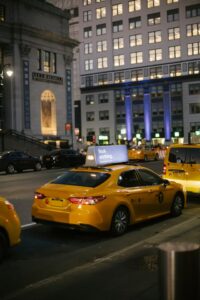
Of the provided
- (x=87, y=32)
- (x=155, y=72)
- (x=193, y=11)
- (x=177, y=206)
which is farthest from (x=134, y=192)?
(x=87, y=32)

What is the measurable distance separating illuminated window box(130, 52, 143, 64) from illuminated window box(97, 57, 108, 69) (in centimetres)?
550

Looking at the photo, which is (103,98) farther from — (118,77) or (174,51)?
(174,51)

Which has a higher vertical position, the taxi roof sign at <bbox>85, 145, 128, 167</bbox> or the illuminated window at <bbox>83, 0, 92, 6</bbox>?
the illuminated window at <bbox>83, 0, 92, 6</bbox>

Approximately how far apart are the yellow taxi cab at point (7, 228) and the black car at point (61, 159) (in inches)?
1098

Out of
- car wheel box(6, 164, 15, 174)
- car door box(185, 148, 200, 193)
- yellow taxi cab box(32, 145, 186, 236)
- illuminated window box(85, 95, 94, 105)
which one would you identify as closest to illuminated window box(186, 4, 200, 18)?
illuminated window box(85, 95, 94, 105)

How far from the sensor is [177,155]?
15336 millimetres

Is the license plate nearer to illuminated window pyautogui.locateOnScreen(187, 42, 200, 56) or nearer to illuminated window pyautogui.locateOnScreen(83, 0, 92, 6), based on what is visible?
illuminated window pyautogui.locateOnScreen(187, 42, 200, 56)

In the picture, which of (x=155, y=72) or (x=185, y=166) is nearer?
(x=185, y=166)

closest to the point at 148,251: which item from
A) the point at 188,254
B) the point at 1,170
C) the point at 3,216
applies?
the point at 3,216

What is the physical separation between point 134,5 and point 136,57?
10.1m

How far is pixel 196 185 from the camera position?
14.9m

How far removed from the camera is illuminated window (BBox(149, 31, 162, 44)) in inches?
3617

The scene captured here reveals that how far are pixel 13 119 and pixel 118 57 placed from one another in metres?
45.7

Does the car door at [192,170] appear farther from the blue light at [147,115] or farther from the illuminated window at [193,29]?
the blue light at [147,115]
